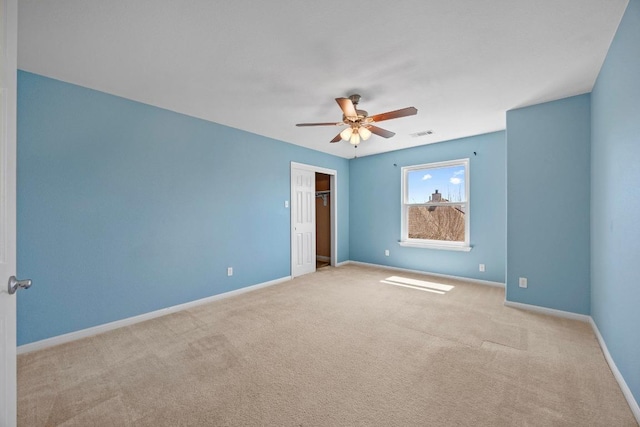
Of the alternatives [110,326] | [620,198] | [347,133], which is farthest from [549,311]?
[110,326]

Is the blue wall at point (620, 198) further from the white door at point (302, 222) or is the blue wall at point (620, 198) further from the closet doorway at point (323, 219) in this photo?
the closet doorway at point (323, 219)

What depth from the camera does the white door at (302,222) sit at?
16.4 ft

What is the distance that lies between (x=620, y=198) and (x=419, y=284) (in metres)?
2.89

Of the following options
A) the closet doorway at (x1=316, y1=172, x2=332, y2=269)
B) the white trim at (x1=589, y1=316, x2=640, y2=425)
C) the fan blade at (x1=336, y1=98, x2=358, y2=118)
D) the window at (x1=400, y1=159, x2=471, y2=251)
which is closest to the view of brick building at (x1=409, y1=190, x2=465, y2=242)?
the window at (x1=400, y1=159, x2=471, y2=251)

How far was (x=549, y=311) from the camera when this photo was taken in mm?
3225

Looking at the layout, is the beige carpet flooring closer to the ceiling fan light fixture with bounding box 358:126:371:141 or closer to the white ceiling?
the ceiling fan light fixture with bounding box 358:126:371:141

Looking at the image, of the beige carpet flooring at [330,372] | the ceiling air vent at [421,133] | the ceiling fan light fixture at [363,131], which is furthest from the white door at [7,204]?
the ceiling air vent at [421,133]

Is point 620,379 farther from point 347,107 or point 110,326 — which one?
point 110,326

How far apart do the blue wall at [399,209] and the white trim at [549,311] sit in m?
1.04

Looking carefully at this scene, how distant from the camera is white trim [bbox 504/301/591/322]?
304 centimetres

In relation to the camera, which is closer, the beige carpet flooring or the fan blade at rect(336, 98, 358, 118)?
the beige carpet flooring

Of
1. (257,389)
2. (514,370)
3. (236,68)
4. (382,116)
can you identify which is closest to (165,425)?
(257,389)

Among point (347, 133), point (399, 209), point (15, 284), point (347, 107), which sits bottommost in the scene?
point (15, 284)

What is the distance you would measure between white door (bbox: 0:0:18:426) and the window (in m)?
5.19
